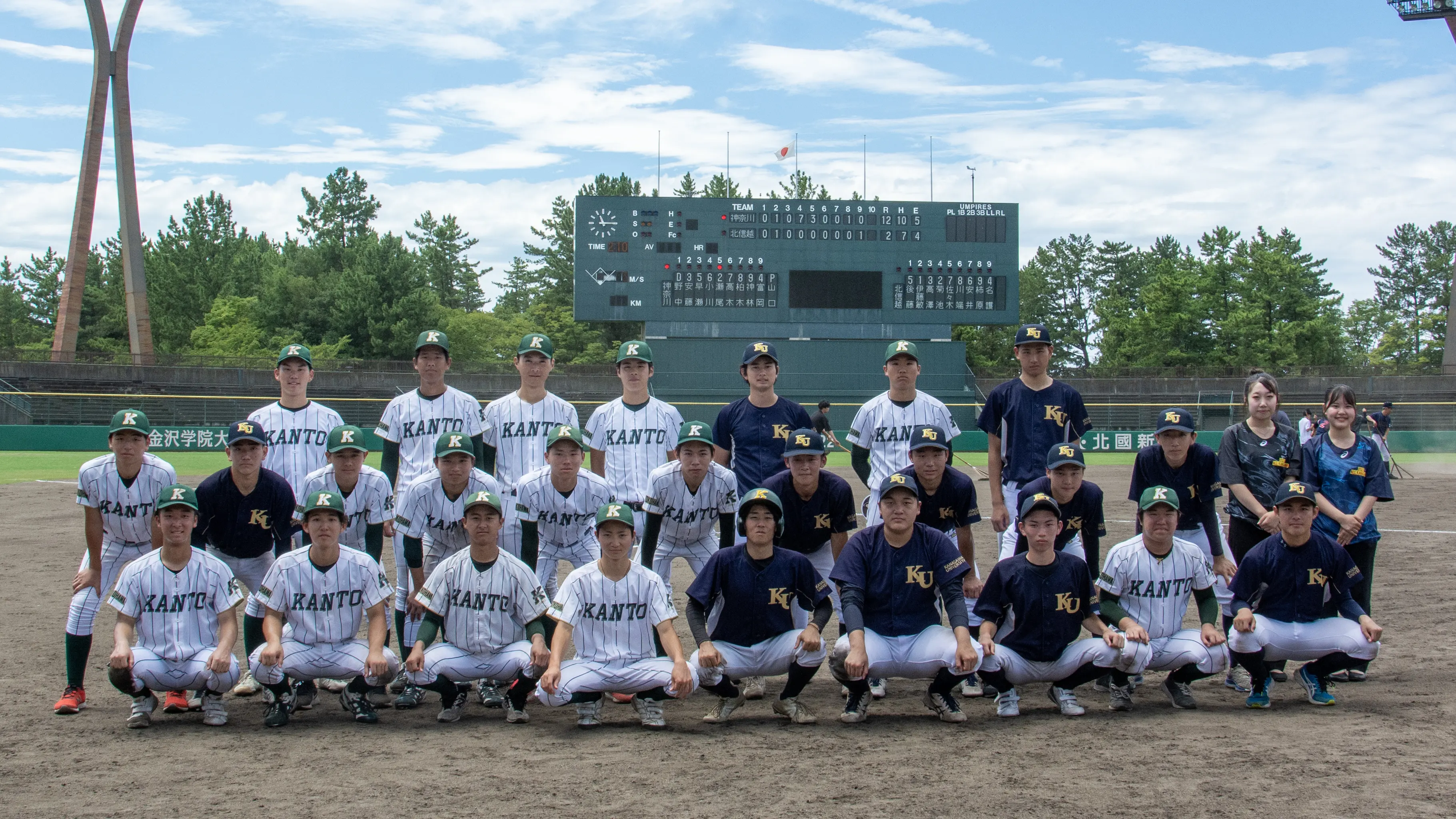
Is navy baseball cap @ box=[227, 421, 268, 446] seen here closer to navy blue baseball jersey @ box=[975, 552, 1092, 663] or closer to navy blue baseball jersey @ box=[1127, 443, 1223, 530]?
navy blue baseball jersey @ box=[975, 552, 1092, 663]

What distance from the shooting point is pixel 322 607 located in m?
5.73

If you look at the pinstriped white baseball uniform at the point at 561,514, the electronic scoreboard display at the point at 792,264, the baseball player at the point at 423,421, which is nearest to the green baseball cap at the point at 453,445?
the pinstriped white baseball uniform at the point at 561,514

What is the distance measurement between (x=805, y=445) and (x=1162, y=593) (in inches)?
81.1

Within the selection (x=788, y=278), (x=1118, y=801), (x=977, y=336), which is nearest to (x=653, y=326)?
(x=788, y=278)

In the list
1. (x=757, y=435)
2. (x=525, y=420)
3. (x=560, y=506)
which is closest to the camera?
(x=560, y=506)

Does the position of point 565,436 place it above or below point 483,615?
above

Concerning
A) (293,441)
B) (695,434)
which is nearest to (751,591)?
(695,434)

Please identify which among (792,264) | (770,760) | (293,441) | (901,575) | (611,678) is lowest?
(770,760)

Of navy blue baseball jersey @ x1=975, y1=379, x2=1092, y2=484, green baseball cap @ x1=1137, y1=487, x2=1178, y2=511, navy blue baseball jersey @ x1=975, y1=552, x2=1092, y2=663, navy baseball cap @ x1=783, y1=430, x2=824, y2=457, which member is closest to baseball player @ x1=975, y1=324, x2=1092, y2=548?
navy blue baseball jersey @ x1=975, y1=379, x2=1092, y2=484

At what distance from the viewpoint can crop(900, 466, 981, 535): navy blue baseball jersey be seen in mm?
6102

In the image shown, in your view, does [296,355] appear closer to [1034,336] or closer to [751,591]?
[751,591]

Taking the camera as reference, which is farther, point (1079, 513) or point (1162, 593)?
point (1079, 513)

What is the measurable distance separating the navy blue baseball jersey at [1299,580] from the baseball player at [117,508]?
5932 mm

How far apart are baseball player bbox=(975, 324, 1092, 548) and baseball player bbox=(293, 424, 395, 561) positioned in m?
3.57
